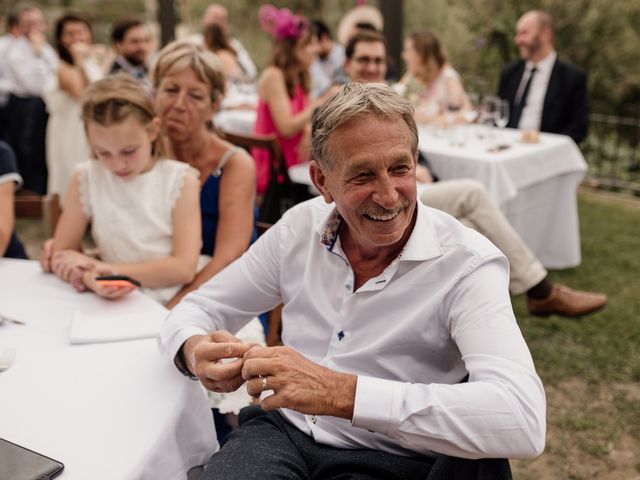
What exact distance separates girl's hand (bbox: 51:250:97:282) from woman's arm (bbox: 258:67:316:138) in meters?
2.39

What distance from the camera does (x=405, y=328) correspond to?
4.56 feet

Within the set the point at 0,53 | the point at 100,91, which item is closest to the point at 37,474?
the point at 100,91

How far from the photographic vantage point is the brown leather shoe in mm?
3514

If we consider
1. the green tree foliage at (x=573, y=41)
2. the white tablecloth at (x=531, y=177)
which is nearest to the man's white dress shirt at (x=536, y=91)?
the white tablecloth at (x=531, y=177)

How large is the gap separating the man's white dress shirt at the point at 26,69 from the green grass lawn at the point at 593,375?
4506mm

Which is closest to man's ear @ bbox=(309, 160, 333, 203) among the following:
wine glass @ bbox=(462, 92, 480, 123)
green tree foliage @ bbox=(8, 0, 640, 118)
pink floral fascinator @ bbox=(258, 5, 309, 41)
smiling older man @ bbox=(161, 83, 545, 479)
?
smiling older man @ bbox=(161, 83, 545, 479)

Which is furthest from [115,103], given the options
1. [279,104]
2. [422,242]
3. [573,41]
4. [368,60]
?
[573,41]

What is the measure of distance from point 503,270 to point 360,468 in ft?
1.66

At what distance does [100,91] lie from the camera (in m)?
2.06

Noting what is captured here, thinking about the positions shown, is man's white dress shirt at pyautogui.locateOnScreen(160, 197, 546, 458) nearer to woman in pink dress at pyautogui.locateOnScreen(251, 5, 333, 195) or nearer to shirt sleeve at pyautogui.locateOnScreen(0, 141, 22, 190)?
shirt sleeve at pyautogui.locateOnScreen(0, 141, 22, 190)

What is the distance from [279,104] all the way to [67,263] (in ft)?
8.29

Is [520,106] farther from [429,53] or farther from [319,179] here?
[319,179]

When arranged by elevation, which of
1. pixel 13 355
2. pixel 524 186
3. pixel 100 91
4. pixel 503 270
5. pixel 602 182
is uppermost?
pixel 100 91

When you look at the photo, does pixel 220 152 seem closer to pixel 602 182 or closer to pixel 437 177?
pixel 437 177
